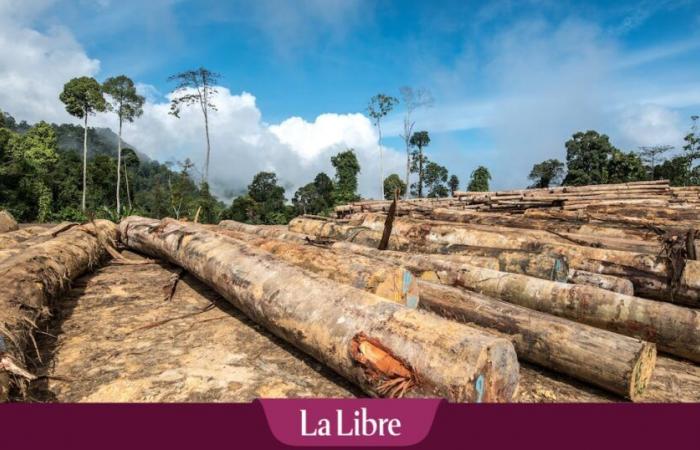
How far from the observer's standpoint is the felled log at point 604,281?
462 cm

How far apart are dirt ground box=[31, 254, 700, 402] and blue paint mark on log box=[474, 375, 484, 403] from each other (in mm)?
741

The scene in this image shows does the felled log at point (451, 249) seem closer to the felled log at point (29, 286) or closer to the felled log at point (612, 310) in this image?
the felled log at point (612, 310)

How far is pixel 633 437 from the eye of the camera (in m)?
2.07

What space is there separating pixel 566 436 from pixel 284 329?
7.36 feet

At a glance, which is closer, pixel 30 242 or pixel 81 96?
pixel 30 242

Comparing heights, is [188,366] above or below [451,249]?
below

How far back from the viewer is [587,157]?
38844mm

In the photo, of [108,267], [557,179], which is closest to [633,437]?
[108,267]

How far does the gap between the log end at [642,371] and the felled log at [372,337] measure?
1.12 m

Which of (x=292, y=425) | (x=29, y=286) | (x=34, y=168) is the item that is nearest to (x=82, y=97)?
(x=34, y=168)

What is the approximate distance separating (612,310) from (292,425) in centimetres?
350

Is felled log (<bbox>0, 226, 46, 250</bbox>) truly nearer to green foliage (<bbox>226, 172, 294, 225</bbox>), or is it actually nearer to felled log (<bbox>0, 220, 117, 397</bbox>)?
felled log (<bbox>0, 220, 117, 397</bbox>)

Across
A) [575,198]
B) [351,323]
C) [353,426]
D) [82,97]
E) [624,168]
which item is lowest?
[353,426]

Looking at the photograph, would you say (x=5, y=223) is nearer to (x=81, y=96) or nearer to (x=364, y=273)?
(x=364, y=273)
